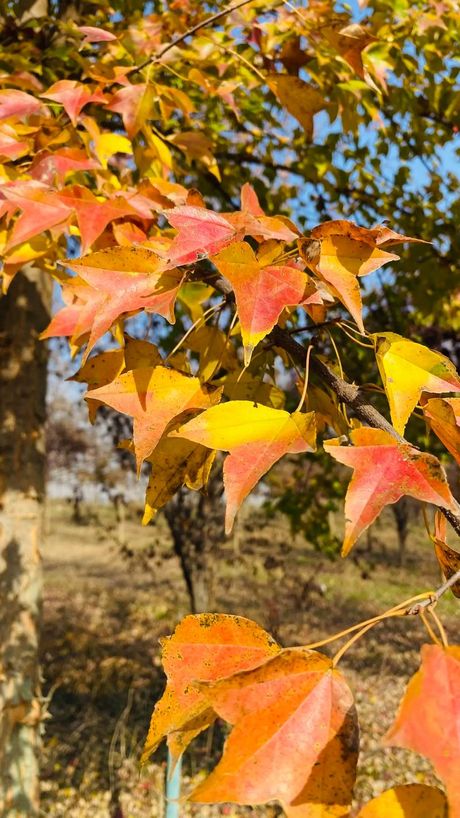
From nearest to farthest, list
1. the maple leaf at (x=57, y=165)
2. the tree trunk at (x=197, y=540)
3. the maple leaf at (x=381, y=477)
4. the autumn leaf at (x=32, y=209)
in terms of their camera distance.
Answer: the maple leaf at (x=381, y=477) < the autumn leaf at (x=32, y=209) < the maple leaf at (x=57, y=165) < the tree trunk at (x=197, y=540)

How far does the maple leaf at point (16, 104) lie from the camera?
1.03 metres

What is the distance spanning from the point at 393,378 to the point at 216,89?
1187mm

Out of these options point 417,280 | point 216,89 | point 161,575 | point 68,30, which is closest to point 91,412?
point 216,89

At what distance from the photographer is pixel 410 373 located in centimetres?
57

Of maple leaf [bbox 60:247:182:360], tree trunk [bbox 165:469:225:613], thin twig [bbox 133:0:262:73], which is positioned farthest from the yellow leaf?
tree trunk [bbox 165:469:225:613]

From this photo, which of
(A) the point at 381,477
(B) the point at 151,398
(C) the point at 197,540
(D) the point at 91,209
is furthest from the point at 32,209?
(C) the point at 197,540

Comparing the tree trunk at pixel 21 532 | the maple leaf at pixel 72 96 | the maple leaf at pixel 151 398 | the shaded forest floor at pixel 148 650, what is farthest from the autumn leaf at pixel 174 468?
the shaded forest floor at pixel 148 650

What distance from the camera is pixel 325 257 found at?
589mm

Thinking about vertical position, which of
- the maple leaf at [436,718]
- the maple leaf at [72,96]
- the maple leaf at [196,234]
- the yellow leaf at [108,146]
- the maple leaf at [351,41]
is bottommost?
the maple leaf at [436,718]

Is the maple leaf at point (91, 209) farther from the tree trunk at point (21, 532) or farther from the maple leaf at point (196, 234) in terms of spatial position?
the tree trunk at point (21, 532)

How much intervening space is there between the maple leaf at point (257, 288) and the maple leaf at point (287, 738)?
0.84 feet

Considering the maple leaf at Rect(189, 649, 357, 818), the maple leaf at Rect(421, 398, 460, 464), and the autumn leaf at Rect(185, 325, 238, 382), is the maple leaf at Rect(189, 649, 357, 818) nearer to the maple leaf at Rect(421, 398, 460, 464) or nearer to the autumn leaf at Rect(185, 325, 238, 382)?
the maple leaf at Rect(421, 398, 460, 464)

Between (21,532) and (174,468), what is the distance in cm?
173

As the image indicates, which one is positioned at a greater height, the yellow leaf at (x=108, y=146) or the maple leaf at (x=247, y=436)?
the yellow leaf at (x=108, y=146)
